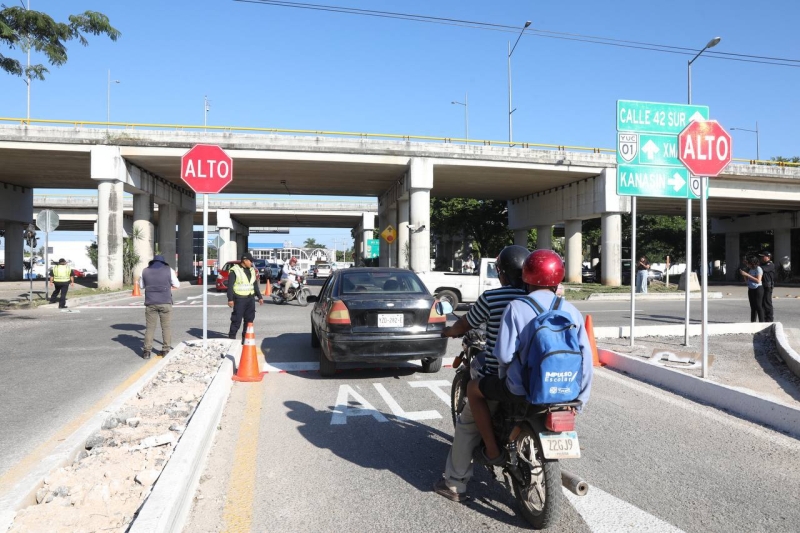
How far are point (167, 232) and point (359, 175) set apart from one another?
14.2m

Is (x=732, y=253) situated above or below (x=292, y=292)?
above

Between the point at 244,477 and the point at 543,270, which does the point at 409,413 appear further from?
the point at 543,270

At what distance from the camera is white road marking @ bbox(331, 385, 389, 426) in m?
5.84

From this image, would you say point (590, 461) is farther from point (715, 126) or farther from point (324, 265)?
point (324, 265)

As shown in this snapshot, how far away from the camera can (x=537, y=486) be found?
3438 millimetres

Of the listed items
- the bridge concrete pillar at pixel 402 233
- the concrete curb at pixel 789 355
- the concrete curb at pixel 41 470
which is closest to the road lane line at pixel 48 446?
the concrete curb at pixel 41 470

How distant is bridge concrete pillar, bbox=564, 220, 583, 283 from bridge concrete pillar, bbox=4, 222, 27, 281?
38.4 meters

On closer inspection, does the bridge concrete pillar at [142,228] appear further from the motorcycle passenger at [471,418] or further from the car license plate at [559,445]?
the car license plate at [559,445]

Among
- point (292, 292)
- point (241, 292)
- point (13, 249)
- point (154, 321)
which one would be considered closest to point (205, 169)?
point (241, 292)

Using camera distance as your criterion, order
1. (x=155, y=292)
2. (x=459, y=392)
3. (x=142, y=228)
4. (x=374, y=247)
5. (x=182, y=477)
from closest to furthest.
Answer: (x=182, y=477) < (x=459, y=392) < (x=155, y=292) < (x=142, y=228) < (x=374, y=247)

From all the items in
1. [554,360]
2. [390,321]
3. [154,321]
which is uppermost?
[554,360]

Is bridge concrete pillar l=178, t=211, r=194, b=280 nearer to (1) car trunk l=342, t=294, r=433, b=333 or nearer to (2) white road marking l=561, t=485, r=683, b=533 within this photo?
(1) car trunk l=342, t=294, r=433, b=333

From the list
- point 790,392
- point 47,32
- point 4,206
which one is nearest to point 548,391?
point 790,392

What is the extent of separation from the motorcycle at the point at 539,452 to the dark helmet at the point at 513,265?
33.9 inches
